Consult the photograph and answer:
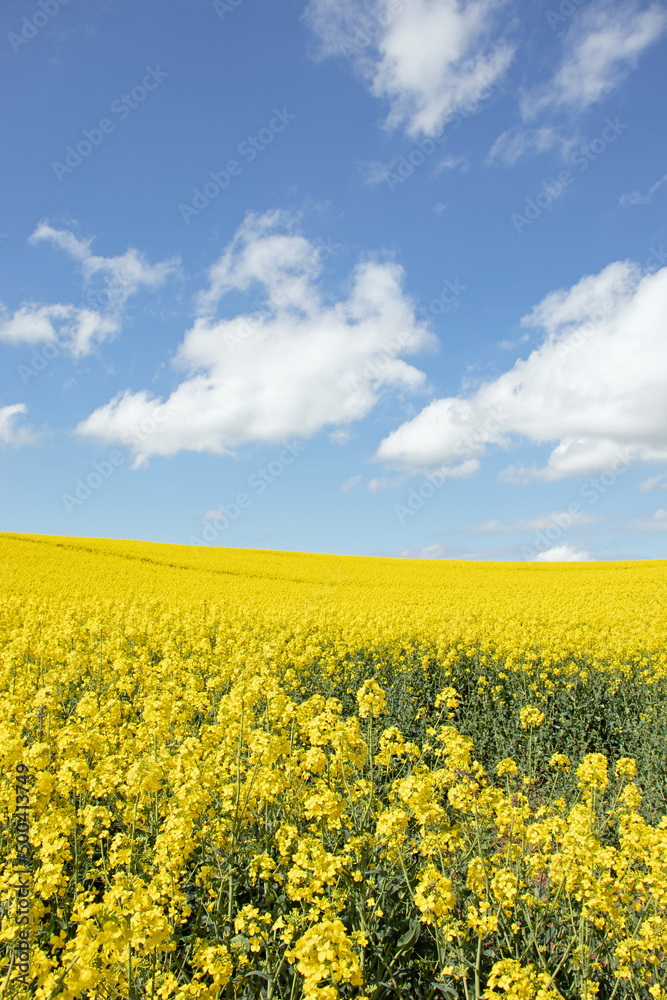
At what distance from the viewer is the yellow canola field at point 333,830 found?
2877 millimetres

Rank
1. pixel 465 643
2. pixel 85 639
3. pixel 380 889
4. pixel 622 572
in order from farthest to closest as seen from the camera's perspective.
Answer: pixel 622 572
pixel 465 643
pixel 85 639
pixel 380 889

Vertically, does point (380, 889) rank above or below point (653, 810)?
above

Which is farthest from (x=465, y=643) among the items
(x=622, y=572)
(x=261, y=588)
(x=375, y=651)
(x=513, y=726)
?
(x=622, y=572)

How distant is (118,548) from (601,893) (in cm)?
3540

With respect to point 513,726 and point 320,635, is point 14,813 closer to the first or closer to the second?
point 513,726

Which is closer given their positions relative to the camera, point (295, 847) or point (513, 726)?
point (295, 847)

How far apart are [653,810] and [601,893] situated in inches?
191

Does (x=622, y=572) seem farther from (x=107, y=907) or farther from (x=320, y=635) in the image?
(x=107, y=907)

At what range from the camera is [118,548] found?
35.0m

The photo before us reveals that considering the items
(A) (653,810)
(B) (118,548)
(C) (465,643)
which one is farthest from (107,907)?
(B) (118,548)

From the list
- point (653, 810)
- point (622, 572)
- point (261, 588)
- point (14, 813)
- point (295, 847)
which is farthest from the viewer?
point (622, 572)

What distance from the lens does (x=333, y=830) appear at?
4359 millimetres

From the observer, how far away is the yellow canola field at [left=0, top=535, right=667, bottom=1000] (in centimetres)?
288

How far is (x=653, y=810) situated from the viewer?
698 cm
